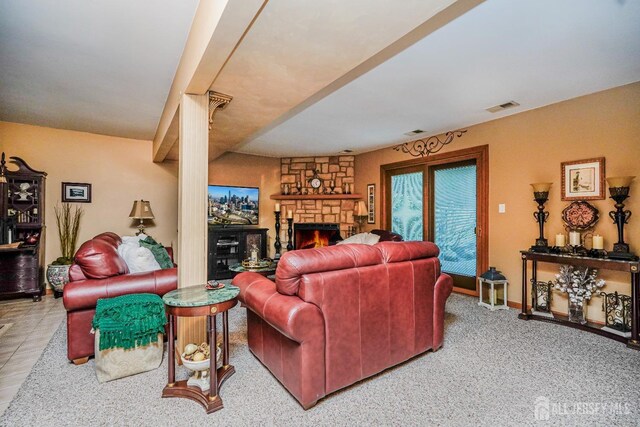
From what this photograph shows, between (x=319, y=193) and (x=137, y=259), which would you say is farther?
(x=319, y=193)

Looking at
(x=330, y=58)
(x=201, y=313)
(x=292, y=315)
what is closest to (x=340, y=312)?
(x=292, y=315)

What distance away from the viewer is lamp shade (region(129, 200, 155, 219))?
196 inches

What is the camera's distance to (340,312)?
190 centimetres

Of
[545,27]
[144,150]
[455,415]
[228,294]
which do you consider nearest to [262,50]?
[228,294]

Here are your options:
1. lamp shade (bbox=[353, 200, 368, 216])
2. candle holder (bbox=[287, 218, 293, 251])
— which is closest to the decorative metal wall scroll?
lamp shade (bbox=[353, 200, 368, 216])

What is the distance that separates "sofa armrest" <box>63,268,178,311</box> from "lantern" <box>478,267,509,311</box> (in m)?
3.69

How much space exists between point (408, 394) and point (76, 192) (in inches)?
215

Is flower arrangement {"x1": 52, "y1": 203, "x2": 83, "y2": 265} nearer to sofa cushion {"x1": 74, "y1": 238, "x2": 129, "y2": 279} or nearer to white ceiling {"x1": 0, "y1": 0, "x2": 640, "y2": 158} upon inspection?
white ceiling {"x1": 0, "y1": 0, "x2": 640, "y2": 158}

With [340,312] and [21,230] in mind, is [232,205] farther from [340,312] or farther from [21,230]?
[340,312]

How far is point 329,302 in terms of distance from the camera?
73.4 inches

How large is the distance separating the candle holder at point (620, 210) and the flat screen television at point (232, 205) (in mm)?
5458

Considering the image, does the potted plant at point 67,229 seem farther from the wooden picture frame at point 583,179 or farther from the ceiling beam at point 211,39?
the wooden picture frame at point 583,179

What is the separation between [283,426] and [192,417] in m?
0.55

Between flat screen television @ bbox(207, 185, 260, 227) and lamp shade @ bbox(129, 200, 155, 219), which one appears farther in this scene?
flat screen television @ bbox(207, 185, 260, 227)
